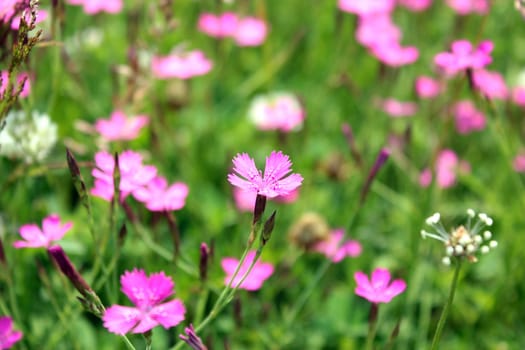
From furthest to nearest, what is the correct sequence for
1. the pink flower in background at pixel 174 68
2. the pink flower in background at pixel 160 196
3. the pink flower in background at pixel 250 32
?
the pink flower in background at pixel 250 32
the pink flower in background at pixel 174 68
the pink flower in background at pixel 160 196

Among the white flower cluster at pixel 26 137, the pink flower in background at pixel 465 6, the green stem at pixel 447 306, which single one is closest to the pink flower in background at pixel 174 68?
A: the white flower cluster at pixel 26 137

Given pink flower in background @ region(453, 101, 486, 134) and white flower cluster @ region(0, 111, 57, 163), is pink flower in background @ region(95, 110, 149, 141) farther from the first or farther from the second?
pink flower in background @ region(453, 101, 486, 134)

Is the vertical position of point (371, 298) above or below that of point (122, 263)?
above

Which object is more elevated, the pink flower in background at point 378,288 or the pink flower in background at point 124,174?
the pink flower in background at point 124,174

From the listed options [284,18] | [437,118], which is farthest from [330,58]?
[437,118]

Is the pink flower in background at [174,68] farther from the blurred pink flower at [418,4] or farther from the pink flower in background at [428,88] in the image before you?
the blurred pink flower at [418,4]

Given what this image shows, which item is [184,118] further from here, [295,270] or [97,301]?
[97,301]
